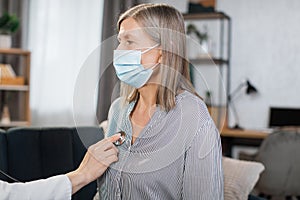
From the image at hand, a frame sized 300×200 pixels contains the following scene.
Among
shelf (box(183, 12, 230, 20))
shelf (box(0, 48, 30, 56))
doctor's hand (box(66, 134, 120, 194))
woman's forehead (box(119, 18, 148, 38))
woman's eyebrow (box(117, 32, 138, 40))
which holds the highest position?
shelf (box(183, 12, 230, 20))

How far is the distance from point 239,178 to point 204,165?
72cm

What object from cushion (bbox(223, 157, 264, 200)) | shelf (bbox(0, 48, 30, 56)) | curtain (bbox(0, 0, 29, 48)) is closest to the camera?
cushion (bbox(223, 157, 264, 200))

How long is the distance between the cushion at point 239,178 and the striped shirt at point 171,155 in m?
0.61

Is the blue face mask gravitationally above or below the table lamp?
above

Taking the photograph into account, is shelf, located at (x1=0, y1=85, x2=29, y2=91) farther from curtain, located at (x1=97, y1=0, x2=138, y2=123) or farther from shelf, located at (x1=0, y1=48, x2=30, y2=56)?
curtain, located at (x1=97, y1=0, x2=138, y2=123)

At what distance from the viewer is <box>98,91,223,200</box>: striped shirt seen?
3.03ft

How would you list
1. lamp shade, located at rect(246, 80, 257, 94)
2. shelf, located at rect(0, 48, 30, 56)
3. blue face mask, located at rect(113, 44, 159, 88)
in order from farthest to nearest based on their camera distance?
lamp shade, located at rect(246, 80, 257, 94)
shelf, located at rect(0, 48, 30, 56)
blue face mask, located at rect(113, 44, 159, 88)

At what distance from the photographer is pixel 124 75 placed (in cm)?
89

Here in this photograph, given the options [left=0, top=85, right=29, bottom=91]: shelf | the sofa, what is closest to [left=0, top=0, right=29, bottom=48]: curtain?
[left=0, top=85, right=29, bottom=91]: shelf

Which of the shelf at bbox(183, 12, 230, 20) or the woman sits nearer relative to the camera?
the woman

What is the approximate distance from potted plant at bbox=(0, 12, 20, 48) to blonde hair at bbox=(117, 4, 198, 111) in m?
2.60

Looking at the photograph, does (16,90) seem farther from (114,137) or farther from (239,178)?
(114,137)

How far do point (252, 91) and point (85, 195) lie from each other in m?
2.75

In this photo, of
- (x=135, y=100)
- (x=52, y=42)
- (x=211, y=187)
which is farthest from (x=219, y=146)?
(x=52, y=42)
